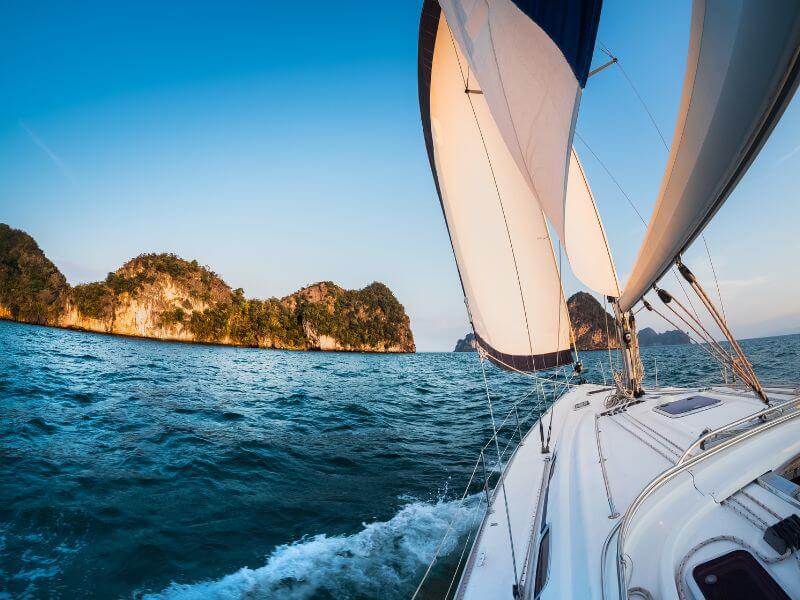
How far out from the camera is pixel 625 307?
Result: 4.11 m

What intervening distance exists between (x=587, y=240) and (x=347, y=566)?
5227 millimetres

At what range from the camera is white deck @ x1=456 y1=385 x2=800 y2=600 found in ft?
5.00

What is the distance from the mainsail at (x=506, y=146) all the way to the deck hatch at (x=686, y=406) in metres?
1.58

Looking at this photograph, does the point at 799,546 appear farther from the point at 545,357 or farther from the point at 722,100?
the point at 545,357

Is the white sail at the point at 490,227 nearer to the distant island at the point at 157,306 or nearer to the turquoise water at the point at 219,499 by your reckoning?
the turquoise water at the point at 219,499

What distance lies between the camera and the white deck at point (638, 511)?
5.00 ft

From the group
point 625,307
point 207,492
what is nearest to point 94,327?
point 207,492

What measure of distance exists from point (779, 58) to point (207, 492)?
5656 millimetres

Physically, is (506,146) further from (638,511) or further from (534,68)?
(638,511)

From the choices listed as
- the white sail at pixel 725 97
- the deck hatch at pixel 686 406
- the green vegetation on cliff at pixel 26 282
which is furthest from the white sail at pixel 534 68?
the green vegetation on cliff at pixel 26 282

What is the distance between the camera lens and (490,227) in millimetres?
4547

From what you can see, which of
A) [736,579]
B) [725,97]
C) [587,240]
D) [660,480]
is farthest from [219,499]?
[587,240]

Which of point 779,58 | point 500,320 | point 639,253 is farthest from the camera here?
point 500,320

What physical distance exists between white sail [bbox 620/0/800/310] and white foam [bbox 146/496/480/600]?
10.8 feet
